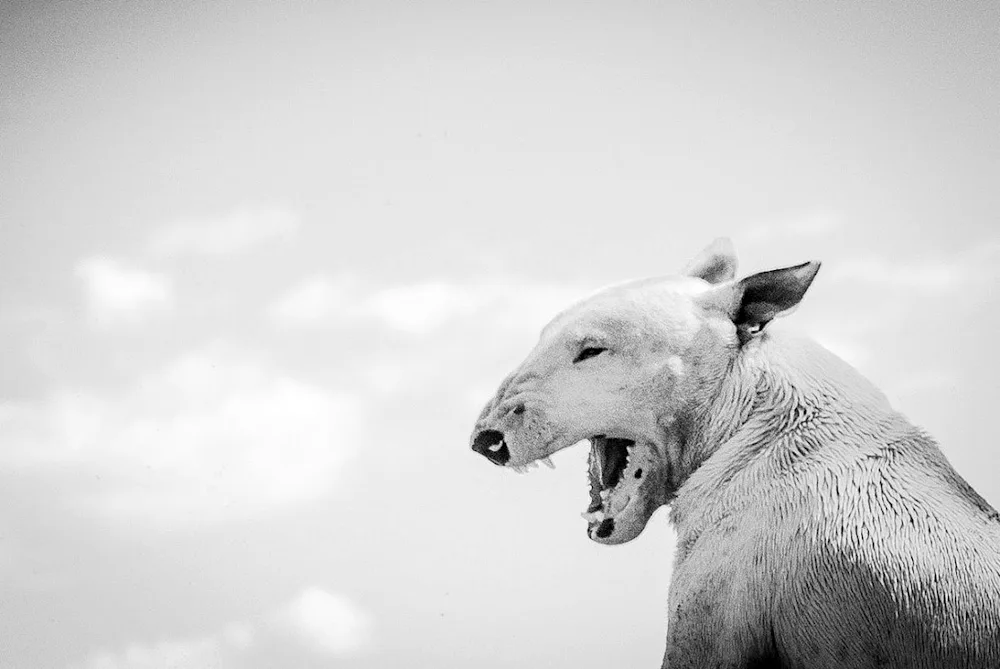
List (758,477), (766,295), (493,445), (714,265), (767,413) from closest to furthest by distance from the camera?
(758,477), (767,413), (766,295), (493,445), (714,265)

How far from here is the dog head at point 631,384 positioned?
19.1 feet

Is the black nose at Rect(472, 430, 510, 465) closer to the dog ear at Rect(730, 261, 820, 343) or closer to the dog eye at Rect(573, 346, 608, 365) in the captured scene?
the dog eye at Rect(573, 346, 608, 365)

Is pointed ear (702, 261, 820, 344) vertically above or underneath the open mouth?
above

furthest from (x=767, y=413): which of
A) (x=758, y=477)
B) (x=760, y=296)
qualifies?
(x=760, y=296)

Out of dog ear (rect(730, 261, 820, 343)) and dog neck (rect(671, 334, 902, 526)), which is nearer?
dog neck (rect(671, 334, 902, 526))

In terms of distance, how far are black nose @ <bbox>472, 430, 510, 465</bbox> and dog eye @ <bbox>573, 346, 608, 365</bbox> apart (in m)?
0.53

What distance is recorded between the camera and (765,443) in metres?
5.64

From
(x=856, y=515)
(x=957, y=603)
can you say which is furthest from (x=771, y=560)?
(x=957, y=603)

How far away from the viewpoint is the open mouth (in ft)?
19.5

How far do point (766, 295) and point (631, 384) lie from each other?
79 centimetres

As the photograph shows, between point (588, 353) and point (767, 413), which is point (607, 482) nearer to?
point (588, 353)

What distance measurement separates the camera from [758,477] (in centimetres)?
548

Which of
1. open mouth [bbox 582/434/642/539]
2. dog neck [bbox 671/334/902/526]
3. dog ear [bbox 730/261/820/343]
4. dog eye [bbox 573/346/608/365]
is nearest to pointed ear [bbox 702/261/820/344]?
dog ear [bbox 730/261/820/343]

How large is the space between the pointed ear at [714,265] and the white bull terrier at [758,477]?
0.97m
